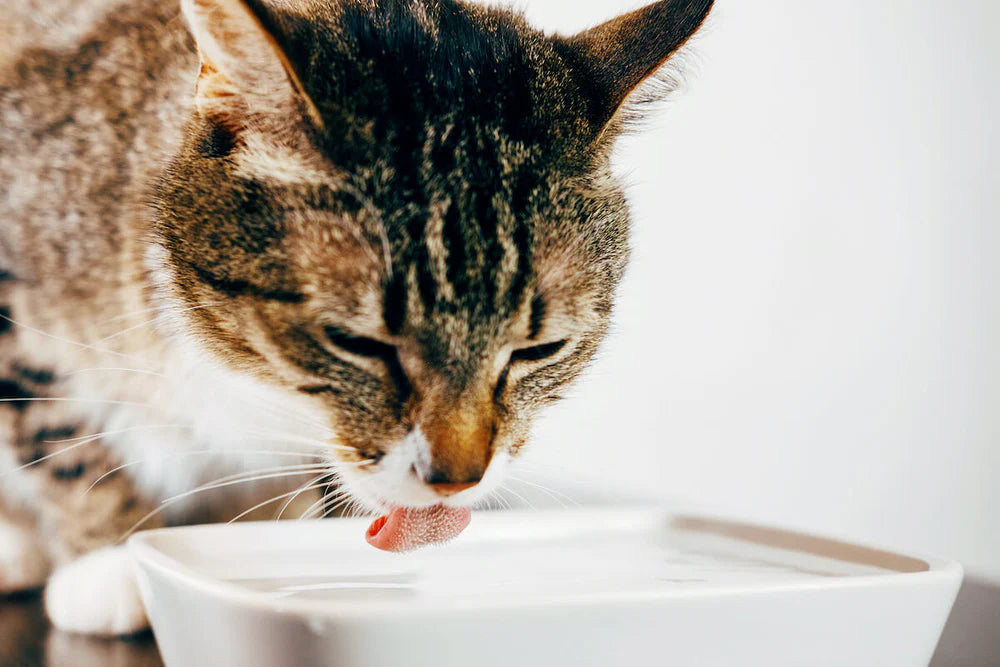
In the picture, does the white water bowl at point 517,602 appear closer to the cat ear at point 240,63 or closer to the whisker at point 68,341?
the whisker at point 68,341

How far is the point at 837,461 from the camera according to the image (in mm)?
1015

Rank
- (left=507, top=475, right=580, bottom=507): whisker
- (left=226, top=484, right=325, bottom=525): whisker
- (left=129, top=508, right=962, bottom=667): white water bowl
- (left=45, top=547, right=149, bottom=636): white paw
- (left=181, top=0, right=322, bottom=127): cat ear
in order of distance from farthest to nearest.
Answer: (left=507, top=475, right=580, bottom=507): whisker, (left=226, top=484, right=325, bottom=525): whisker, (left=45, top=547, right=149, bottom=636): white paw, (left=181, top=0, right=322, bottom=127): cat ear, (left=129, top=508, right=962, bottom=667): white water bowl

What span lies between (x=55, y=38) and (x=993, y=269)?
1.10 metres

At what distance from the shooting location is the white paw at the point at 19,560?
673mm

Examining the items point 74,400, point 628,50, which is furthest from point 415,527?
point 628,50

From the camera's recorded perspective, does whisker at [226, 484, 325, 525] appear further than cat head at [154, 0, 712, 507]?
Yes

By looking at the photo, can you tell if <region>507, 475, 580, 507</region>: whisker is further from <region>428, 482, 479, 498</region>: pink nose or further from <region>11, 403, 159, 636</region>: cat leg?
<region>11, 403, 159, 636</region>: cat leg

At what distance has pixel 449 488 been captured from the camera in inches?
24.3

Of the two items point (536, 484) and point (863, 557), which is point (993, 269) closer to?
point (863, 557)

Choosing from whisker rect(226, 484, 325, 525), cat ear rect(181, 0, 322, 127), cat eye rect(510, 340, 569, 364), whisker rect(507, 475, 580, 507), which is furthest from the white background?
cat ear rect(181, 0, 322, 127)

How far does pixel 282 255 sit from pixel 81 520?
12.3 inches

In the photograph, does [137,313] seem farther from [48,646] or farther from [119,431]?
[48,646]

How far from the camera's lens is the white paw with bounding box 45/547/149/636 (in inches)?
26.2

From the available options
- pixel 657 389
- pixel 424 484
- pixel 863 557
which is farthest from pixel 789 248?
pixel 424 484
